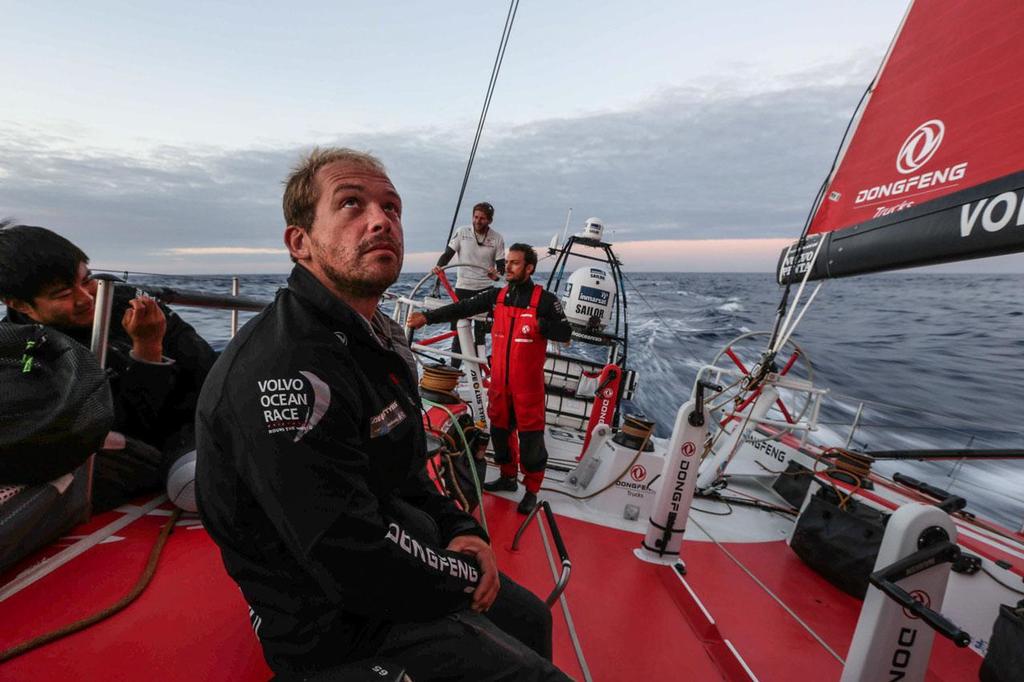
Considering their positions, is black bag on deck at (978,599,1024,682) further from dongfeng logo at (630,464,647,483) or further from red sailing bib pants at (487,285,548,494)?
red sailing bib pants at (487,285,548,494)

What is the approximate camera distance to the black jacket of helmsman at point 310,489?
0.88m

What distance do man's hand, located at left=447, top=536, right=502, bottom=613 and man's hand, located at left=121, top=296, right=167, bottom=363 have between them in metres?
1.34

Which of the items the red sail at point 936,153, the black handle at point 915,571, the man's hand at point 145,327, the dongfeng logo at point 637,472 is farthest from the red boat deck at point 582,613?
the red sail at point 936,153

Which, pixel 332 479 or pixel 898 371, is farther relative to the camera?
pixel 898 371

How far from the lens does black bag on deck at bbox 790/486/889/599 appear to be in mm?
3096

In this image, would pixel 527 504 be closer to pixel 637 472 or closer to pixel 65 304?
pixel 637 472

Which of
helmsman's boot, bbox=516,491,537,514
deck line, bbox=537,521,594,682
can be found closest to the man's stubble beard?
deck line, bbox=537,521,594,682

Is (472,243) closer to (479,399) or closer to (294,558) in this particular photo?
(479,399)

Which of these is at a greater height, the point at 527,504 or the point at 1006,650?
the point at 1006,650

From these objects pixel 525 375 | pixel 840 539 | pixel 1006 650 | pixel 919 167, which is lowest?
pixel 840 539

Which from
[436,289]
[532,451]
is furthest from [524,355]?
[436,289]

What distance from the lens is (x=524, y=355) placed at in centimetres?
369

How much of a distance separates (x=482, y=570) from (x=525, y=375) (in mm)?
2535

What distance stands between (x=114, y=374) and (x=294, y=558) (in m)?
1.26
